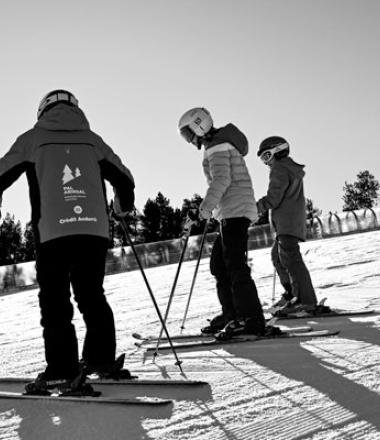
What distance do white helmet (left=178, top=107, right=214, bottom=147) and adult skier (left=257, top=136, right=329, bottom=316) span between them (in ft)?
4.44

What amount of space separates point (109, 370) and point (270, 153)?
3.62 m

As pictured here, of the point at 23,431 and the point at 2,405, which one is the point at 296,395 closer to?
the point at 23,431

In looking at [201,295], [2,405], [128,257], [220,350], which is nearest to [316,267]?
[201,295]

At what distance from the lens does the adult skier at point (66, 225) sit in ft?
11.7

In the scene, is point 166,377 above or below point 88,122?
below

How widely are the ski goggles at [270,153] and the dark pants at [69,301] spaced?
3.34m

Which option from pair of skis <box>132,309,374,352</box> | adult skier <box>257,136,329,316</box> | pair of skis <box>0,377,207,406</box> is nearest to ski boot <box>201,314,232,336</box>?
pair of skis <box>132,309,374,352</box>

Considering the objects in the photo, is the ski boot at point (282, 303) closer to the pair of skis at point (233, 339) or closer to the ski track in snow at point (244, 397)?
the ski track in snow at point (244, 397)

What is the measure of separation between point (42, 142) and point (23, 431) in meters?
1.67

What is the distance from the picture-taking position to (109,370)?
384 centimetres

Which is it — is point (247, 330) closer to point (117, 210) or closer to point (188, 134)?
point (117, 210)

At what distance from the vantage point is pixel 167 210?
85.1 m

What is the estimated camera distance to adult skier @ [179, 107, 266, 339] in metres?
5.12

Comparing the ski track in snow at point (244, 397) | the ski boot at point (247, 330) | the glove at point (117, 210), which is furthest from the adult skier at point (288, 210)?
the glove at point (117, 210)
